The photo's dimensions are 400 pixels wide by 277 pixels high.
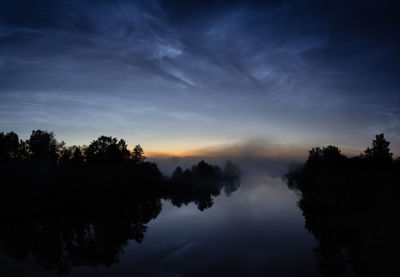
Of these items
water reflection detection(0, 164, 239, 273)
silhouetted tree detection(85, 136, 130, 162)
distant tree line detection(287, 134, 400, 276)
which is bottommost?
water reflection detection(0, 164, 239, 273)

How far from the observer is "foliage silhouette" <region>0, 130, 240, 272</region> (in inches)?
1066

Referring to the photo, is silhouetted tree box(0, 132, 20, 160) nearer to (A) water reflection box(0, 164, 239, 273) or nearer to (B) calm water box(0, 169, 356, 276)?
(A) water reflection box(0, 164, 239, 273)

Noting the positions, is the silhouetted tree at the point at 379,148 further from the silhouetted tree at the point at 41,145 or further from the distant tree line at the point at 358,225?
the silhouetted tree at the point at 41,145

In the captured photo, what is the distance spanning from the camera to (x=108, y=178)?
77.4 m

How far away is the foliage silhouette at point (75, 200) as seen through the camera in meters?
27.1

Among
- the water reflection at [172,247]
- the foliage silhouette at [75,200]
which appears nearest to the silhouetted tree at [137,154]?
the foliage silhouette at [75,200]

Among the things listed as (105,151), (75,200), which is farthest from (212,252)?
(105,151)

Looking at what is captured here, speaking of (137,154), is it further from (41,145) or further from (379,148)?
(379,148)

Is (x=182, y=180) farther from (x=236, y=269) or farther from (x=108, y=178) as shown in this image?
(x=236, y=269)

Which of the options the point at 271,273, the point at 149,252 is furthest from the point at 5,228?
the point at 271,273

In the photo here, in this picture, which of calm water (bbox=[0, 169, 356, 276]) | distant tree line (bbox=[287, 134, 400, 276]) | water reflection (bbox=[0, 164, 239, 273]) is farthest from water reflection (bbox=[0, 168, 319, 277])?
distant tree line (bbox=[287, 134, 400, 276])

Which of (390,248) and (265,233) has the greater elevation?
(390,248)

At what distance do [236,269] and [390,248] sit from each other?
42.6ft

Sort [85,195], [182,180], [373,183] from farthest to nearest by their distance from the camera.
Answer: [182,180] → [85,195] → [373,183]
